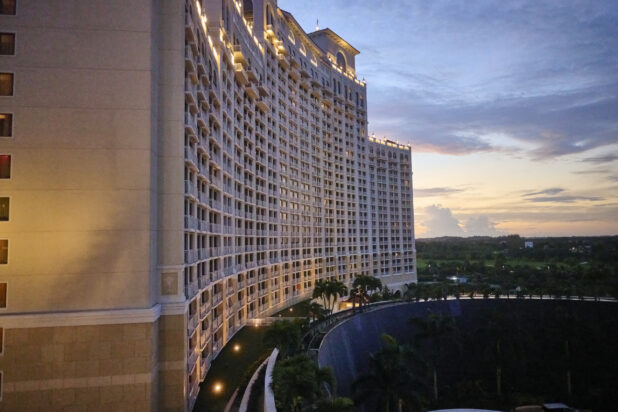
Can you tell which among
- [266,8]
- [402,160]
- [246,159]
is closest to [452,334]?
[246,159]

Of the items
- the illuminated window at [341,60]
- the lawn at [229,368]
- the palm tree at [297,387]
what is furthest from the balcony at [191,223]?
the illuminated window at [341,60]

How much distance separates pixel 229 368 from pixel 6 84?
30.0m

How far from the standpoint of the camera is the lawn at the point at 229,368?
3291cm

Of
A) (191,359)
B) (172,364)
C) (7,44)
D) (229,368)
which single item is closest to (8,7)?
(7,44)

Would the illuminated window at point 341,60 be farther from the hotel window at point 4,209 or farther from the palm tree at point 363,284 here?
the hotel window at point 4,209

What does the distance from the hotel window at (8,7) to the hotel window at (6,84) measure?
4456mm

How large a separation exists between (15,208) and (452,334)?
55078 millimetres

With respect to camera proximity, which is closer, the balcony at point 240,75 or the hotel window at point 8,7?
the hotel window at point 8,7

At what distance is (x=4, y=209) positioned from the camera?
27.5 metres

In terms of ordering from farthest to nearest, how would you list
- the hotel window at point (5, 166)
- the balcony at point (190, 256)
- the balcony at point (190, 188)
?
the balcony at point (190, 188) < the balcony at point (190, 256) < the hotel window at point (5, 166)

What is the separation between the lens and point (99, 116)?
28859mm

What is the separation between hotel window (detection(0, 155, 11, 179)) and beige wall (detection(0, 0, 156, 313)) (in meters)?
0.43

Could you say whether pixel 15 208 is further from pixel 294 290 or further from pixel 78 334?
pixel 294 290

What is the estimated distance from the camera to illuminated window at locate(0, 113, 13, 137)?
91.1ft
